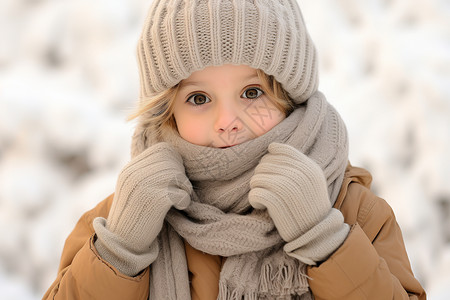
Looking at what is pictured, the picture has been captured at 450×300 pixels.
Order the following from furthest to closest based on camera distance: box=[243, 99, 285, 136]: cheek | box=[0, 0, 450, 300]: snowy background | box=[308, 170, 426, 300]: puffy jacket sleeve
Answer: box=[0, 0, 450, 300]: snowy background, box=[243, 99, 285, 136]: cheek, box=[308, 170, 426, 300]: puffy jacket sleeve

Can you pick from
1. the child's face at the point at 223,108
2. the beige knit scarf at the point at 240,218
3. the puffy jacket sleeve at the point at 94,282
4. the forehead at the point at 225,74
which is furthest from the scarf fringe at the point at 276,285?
the forehead at the point at 225,74

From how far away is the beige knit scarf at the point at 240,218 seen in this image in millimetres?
961

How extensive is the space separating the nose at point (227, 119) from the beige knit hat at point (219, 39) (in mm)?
87

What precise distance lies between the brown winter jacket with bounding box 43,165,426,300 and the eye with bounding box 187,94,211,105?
31 centimetres

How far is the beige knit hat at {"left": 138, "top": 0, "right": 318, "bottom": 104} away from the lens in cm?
94

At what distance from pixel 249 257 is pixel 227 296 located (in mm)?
87

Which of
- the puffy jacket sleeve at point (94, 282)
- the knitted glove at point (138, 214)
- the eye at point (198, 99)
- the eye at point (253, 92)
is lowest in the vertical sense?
the puffy jacket sleeve at point (94, 282)

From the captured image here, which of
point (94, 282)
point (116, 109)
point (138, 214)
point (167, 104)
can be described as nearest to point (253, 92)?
point (167, 104)

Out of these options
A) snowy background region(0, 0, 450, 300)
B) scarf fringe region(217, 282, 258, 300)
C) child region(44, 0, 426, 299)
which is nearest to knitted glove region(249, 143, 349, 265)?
child region(44, 0, 426, 299)

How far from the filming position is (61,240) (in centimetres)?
175

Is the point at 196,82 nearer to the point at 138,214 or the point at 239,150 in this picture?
the point at 239,150

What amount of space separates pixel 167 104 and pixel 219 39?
8.6 inches

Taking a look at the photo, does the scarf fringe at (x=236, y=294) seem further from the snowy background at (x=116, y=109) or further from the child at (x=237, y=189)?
the snowy background at (x=116, y=109)

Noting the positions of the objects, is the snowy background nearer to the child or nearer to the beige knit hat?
the child
